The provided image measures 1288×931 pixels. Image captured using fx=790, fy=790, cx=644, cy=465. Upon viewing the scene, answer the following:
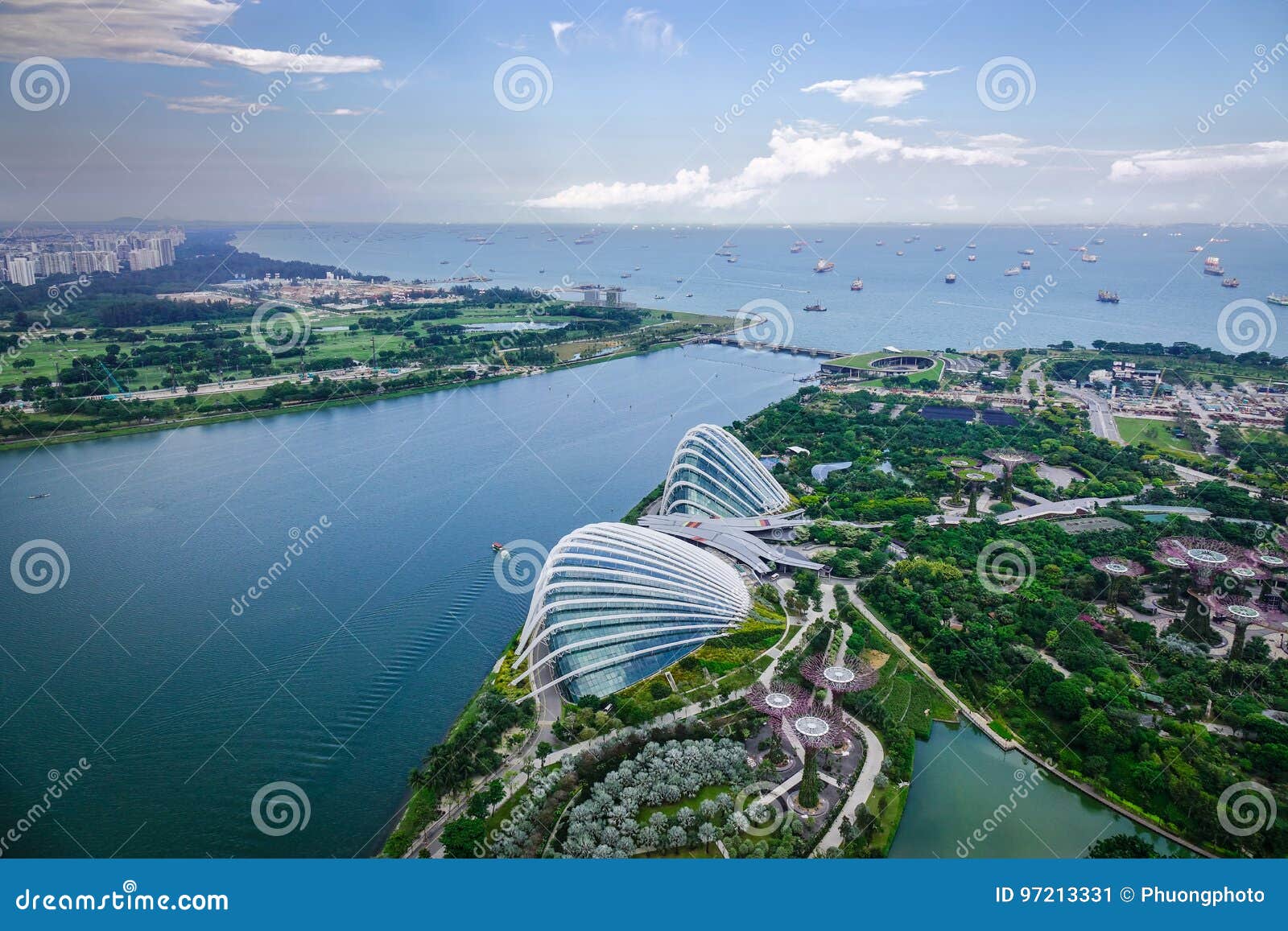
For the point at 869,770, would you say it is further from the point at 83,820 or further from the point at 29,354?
the point at 29,354

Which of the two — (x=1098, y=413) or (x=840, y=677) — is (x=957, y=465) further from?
(x=840, y=677)

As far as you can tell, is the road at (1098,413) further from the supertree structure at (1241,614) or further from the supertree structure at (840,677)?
the supertree structure at (840,677)

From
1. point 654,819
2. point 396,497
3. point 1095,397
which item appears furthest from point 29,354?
point 1095,397

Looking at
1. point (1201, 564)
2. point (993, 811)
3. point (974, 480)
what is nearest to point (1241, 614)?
point (1201, 564)

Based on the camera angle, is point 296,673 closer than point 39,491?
Yes
